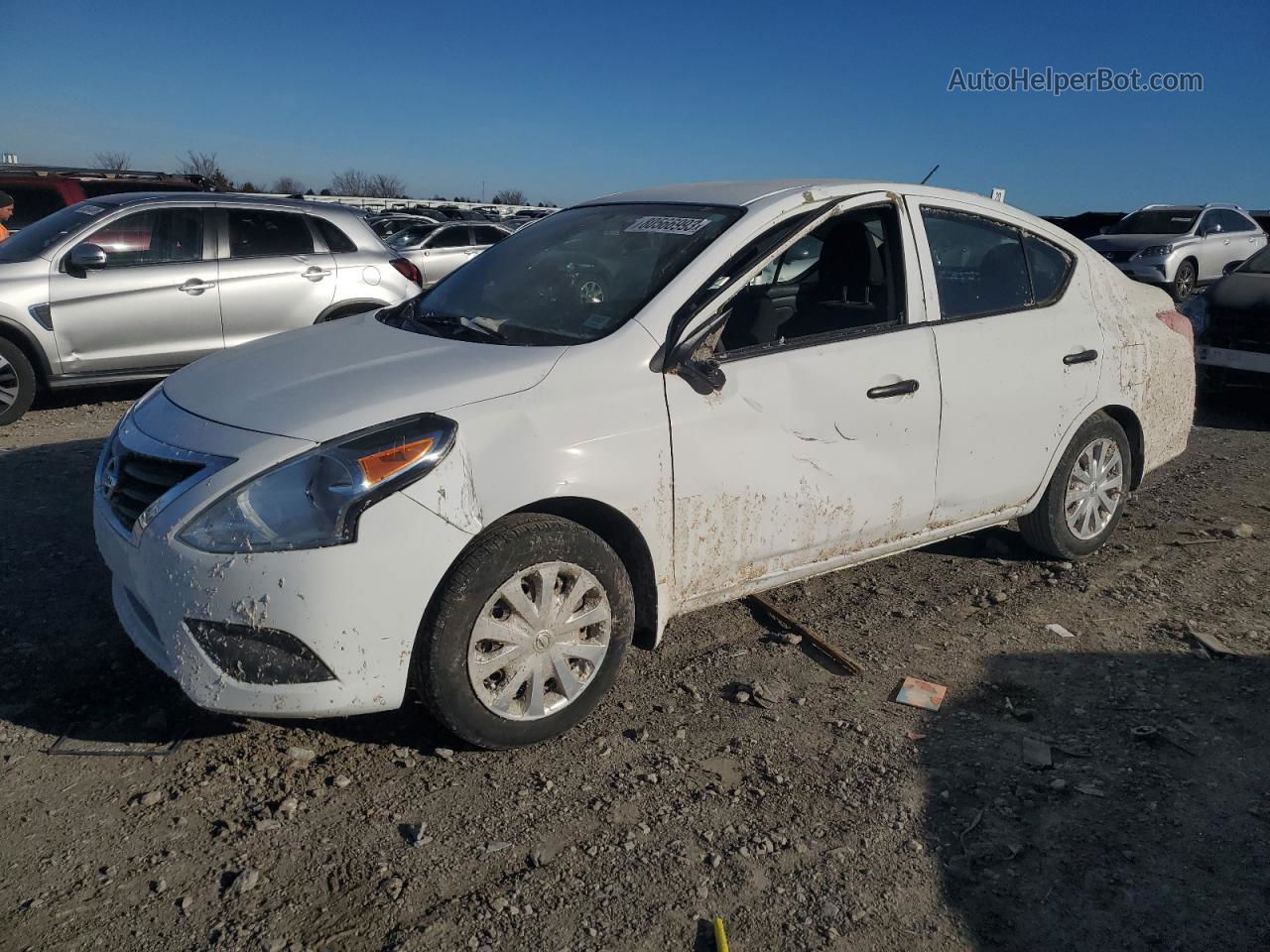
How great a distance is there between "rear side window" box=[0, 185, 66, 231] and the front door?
32.9 ft

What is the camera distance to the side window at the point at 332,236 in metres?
8.39

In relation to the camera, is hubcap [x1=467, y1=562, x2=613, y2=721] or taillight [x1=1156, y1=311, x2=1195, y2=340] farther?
taillight [x1=1156, y1=311, x2=1195, y2=340]

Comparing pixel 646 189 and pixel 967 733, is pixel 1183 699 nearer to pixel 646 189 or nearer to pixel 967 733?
pixel 967 733

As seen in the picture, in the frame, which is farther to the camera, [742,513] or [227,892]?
[742,513]

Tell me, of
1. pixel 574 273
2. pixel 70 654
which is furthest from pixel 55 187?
pixel 574 273

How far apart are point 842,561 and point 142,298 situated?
5.91 m

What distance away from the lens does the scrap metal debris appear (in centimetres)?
362

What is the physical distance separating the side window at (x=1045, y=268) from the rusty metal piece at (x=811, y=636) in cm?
174

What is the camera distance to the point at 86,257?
23.8 feet

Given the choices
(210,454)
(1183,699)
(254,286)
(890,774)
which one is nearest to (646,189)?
(210,454)

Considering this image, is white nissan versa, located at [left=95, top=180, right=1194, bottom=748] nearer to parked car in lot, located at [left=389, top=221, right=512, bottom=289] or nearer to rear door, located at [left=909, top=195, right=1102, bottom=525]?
rear door, located at [left=909, top=195, right=1102, bottom=525]

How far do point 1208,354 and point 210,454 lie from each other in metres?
8.36

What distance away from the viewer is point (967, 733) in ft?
11.2

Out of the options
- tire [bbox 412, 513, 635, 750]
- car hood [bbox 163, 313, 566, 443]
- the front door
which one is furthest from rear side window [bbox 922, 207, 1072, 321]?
tire [bbox 412, 513, 635, 750]
